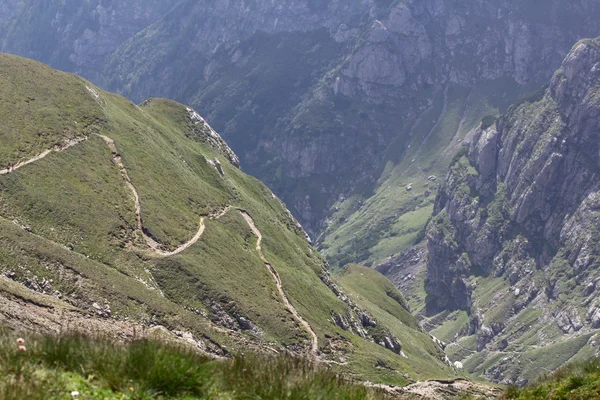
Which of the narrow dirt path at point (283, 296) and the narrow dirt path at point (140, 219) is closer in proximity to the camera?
the narrow dirt path at point (140, 219)

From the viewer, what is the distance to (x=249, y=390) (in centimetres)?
1812

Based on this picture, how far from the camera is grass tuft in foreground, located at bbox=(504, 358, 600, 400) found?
2552 cm

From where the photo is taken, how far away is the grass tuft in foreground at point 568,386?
1005 inches

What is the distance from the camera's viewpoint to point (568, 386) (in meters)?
27.1

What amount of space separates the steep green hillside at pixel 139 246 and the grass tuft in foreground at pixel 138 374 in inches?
1630

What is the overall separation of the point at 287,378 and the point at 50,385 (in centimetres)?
674

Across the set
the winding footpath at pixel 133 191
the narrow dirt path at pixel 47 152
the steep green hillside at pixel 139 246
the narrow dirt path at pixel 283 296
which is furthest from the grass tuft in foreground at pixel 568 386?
the narrow dirt path at pixel 47 152

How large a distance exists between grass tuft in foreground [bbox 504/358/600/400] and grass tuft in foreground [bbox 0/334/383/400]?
11002 mm

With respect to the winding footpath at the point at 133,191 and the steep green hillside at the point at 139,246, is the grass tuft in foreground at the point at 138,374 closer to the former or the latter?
the steep green hillside at the point at 139,246

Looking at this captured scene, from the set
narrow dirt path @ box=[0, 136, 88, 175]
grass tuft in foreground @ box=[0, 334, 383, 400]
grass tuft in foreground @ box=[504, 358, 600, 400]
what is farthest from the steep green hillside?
grass tuft in foreground @ box=[504, 358, 600, 400]

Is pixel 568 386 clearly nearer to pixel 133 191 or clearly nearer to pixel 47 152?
pixel 47 152

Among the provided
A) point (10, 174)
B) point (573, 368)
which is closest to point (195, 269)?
point (10, 174)

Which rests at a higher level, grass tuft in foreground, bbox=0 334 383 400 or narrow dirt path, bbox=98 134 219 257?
grass tuft in foreground, bbox=0 334 383 400

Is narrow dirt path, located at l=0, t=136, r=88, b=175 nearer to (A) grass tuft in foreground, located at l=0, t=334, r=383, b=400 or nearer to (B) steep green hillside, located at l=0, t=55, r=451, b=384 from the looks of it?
(B) steep green hillside, located at l=0, t=55, r=451, b=384
